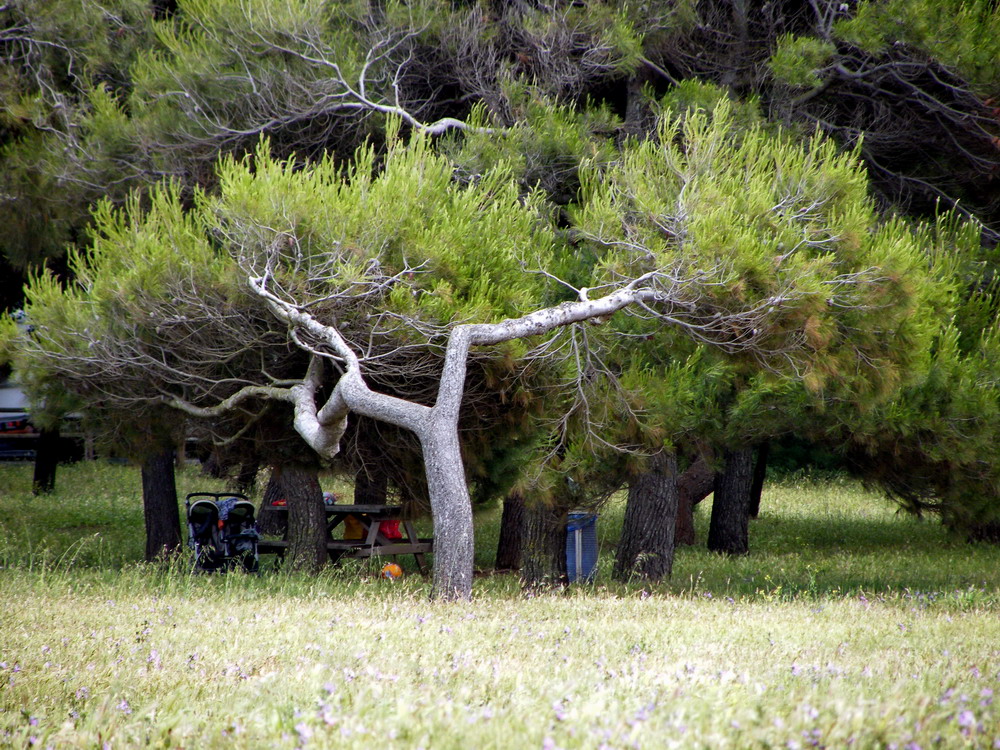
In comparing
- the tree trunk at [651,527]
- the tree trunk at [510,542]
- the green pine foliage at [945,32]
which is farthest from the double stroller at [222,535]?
the green pine foliage at [945,32]

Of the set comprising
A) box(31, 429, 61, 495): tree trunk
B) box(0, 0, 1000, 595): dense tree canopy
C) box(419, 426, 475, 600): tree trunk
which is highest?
box(0, 0, 1000, 595): dense tree canopy

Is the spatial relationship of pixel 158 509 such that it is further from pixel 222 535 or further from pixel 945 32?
pixel 945 32

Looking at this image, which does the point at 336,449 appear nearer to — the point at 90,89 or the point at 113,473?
the point at 90,89

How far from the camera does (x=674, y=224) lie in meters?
7.77

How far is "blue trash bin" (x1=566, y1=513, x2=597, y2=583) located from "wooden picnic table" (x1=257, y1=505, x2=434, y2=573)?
1.92 meters

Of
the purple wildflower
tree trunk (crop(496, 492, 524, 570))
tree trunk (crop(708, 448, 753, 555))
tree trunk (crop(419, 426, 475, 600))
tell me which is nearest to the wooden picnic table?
tree trunk (crop(496, 492, 524, 570))

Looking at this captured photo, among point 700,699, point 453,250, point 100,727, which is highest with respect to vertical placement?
point 453,250

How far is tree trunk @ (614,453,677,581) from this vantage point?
1114cm

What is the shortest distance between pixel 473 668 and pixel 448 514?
119 inches

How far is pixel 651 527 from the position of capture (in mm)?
11227

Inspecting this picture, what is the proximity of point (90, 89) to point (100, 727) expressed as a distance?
8.80 metres

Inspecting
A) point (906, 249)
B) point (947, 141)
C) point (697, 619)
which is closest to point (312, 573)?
point (697, 619)

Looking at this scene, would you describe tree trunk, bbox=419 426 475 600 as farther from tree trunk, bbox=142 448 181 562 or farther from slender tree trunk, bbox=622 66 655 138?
tree trunk, bbox=142 448 181 562

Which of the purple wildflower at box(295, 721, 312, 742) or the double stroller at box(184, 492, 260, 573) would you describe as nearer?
the purple wildflower at box(295, 721, 312, 742)
